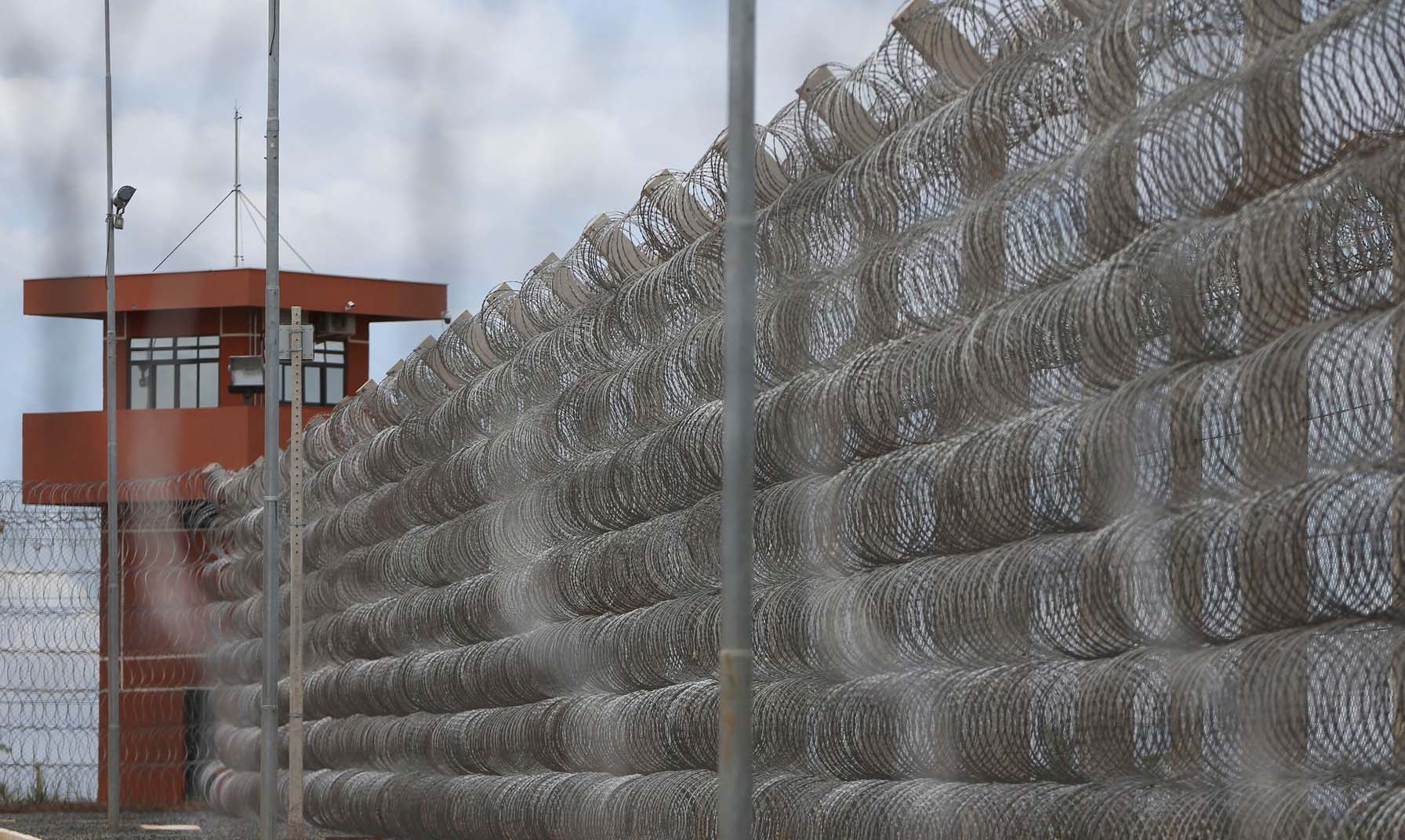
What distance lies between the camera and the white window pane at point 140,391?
33.0 metres

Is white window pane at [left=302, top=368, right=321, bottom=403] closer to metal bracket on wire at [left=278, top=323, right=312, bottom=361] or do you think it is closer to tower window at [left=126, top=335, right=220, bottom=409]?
tower window at [left=126, top=335, right=220, bottom=409]

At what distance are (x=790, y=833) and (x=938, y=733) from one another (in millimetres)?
1639

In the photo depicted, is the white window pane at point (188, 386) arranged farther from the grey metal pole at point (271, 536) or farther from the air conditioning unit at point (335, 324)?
the grey metal pole at point (271, 536)

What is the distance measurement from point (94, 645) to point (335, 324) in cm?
898

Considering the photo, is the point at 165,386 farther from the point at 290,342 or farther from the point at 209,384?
the point at 290,342

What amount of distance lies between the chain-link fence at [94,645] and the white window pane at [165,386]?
12.2 feet

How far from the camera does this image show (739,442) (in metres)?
7.43

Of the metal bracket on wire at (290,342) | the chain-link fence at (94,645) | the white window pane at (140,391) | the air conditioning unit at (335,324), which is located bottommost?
the chain-link fence at (94,645)

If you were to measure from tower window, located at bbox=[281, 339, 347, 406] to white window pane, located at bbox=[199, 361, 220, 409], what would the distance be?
1.11m

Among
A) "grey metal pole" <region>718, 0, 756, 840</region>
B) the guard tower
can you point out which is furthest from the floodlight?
"grey metal pole" <region>718, 0, 756, 840</region>

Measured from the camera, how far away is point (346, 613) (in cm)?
1831

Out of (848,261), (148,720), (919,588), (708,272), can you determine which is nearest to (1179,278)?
(919,588)

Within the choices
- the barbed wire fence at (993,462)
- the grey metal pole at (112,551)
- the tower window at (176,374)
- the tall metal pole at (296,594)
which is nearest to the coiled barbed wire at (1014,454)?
the barbed wire fence at (993,462)

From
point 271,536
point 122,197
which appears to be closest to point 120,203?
point 122,197
